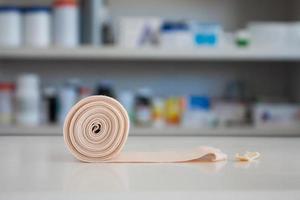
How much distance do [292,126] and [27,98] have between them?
1.00 meters

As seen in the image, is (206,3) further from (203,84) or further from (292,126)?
(292,126)

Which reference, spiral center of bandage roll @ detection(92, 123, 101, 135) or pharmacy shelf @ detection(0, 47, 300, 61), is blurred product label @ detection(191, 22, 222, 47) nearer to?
pharmacy shelf @ detection(0, 47, 300, 61)

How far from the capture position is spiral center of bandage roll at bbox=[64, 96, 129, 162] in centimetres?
58

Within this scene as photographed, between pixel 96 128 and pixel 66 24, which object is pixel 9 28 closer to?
pixel 66 24

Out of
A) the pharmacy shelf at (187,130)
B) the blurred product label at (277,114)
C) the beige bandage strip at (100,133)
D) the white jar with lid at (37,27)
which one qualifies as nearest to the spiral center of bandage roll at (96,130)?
the beige bandage strip at (100,133)

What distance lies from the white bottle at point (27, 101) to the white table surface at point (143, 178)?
1.14m

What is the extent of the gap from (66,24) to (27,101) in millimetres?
316

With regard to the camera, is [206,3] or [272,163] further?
[206,3]

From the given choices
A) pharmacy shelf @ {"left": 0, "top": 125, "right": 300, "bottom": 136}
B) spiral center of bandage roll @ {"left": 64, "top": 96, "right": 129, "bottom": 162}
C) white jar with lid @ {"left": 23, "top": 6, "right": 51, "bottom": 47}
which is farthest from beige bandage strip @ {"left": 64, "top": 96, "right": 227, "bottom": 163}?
white jar with lid @ {"left": 23, "top": 6, "right": 51, "bottom": 47}

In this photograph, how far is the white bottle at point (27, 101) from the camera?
71.0 inches

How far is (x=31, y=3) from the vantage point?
2.08 m

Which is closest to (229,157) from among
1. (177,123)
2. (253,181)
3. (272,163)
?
(272,163)

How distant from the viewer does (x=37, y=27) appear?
1792 mm

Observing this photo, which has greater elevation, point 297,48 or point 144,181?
point 297,48
